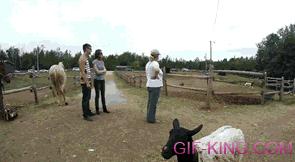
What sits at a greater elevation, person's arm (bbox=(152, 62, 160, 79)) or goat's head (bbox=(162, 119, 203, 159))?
person's arm (bbox=(152, 62, 160, 79))

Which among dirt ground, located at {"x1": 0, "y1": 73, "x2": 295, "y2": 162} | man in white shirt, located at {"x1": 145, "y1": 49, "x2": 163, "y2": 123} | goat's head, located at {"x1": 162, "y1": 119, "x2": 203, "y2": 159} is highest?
man in white shirt, located at {"x1": 145, "y1": 49, "x2": 163, "y2": 123}

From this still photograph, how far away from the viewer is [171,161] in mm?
4309

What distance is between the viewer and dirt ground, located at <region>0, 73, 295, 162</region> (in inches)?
180

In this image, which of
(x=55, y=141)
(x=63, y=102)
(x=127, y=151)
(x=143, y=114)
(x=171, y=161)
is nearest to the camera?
(x=171, y=161)

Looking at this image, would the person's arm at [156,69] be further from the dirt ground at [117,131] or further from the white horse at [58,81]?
the white horse at [58,81]

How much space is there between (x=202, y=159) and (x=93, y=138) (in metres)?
2.74

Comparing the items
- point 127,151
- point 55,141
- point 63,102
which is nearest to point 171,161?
point 127,151

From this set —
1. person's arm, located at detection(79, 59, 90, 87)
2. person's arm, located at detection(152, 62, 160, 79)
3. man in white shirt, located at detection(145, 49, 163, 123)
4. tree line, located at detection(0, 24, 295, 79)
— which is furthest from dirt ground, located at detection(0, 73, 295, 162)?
tree line, located at detection(0, 24, 295, 79)

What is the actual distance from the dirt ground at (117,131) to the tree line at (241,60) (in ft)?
73.3

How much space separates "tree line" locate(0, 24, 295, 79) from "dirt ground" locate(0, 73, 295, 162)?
22335mm

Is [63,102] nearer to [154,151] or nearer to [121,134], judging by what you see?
[121,134]

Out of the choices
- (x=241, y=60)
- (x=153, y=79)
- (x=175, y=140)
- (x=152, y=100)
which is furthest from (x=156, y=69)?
(x=241, y=60)

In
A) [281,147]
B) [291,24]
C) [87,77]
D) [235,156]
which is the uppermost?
[291,24]

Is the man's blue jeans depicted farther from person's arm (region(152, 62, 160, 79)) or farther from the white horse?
the white horse
